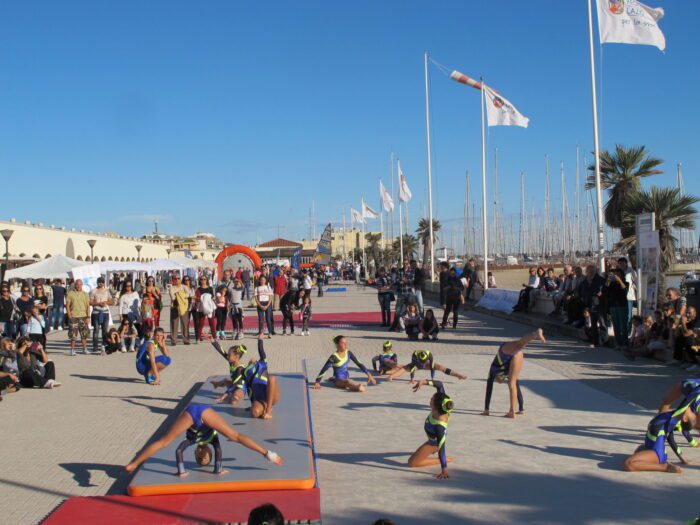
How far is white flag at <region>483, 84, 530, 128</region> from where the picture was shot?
956 inches

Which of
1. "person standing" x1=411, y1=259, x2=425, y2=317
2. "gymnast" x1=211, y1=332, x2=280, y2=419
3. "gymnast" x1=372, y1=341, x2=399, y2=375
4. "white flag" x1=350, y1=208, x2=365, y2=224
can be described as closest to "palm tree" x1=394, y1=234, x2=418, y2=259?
"white flag" x1=350, y1=208, x2=365, y2=224

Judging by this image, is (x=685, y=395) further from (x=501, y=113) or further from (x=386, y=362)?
(x=501, y=113)

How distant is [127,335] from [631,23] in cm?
1502

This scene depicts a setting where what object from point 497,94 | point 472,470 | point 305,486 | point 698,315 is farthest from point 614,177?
point 305,486

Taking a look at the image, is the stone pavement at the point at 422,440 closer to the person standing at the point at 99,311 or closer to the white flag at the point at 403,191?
the person standing at the point at 99,311

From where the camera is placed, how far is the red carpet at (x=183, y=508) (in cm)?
558

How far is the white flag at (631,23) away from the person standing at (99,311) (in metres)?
14.1

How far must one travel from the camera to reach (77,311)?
656 inches

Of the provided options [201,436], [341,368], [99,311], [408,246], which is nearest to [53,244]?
[99,311]

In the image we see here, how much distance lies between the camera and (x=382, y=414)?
973 centimetres

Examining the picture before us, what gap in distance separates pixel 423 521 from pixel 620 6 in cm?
1561

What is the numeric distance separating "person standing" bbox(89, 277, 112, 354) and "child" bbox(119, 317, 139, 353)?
44cm

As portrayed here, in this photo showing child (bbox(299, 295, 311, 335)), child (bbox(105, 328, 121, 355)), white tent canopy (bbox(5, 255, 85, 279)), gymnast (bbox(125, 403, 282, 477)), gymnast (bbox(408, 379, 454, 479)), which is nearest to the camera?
gymnast (bbox(125, 403, 282, 477))

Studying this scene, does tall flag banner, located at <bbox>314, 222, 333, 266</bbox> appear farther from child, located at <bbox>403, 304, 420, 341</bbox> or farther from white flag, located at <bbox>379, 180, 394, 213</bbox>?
child, located at <bbox>403, 304, 420, 341</bbox>
